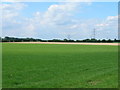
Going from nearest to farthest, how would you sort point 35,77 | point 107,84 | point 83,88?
point 83,88 < point 107,84 < point 35,77

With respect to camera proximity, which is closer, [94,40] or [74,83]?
[74,83]

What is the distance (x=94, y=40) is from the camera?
318 feet

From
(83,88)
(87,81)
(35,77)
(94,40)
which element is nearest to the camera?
(83,88)

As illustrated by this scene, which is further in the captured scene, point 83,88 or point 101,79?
point 101,79

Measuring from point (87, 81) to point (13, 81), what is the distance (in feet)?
10.0

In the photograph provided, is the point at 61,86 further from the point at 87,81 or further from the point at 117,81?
the point at 117,81

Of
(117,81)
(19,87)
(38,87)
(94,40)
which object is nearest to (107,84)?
(117,81)

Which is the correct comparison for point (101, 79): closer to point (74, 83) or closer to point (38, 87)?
point (74, 83)

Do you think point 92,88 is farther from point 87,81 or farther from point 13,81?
point 13,81

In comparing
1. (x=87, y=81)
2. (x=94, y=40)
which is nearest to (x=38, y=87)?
(x=87, y=81)

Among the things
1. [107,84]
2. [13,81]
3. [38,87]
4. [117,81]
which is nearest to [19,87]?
[38,87]

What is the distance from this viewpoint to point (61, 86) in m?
9.59

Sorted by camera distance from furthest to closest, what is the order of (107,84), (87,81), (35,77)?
(35,77)
(87,81)
(107,84)

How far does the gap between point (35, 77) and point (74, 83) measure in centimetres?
249
